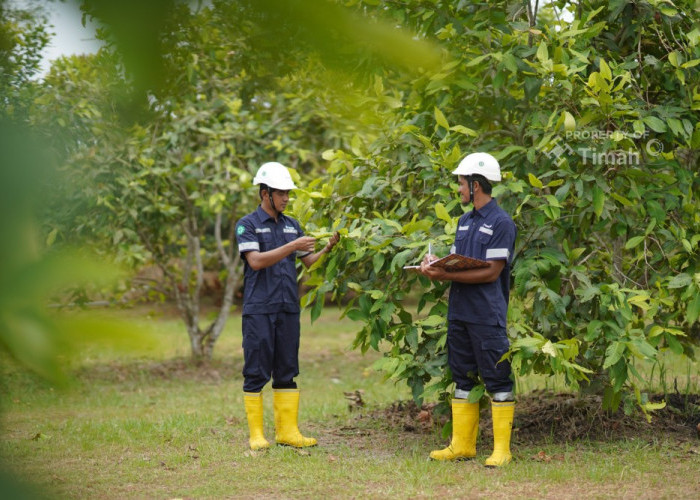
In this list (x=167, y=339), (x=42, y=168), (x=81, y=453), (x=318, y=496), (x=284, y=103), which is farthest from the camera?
(x=284, y=103)

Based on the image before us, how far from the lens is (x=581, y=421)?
582cm

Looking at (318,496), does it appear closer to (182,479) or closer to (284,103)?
(182,479)

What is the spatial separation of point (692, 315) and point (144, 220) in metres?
6.37

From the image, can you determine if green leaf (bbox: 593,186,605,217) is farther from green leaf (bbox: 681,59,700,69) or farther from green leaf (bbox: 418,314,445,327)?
green leaf (bbox: 418,314,445,327)

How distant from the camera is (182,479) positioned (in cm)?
490

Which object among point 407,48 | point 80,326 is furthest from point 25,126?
point 407,48

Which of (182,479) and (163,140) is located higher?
(163,140)

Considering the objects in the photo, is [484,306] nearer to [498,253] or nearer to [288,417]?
[498,253]

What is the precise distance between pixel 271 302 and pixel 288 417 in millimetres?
835

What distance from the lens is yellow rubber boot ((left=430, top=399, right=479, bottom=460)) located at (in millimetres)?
5004

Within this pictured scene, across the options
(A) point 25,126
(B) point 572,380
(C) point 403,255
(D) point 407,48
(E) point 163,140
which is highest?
(E) point 163,140

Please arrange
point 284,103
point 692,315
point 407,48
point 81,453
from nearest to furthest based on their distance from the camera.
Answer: point 407,48 < point 692,315 < point 81,453 < point 284,103

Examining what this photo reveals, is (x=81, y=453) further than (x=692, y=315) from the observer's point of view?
Yes

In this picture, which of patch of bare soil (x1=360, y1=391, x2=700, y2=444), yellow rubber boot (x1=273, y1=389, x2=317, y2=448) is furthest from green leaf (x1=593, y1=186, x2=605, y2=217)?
yellow rubber boot (x1=273, y1=389, x2=317, y2=448)
